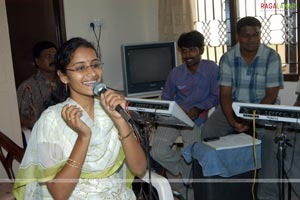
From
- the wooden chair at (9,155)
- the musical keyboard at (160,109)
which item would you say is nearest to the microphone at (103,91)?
the musical keyboard at (160,109)

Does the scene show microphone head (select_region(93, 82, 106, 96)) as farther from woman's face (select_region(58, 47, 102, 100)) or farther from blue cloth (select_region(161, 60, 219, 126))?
blue cloth (select_region(161, 60, 219, 126))

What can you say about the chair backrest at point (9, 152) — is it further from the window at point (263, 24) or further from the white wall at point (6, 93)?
the window at point (263, 24)

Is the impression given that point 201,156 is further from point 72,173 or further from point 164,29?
point 164,29

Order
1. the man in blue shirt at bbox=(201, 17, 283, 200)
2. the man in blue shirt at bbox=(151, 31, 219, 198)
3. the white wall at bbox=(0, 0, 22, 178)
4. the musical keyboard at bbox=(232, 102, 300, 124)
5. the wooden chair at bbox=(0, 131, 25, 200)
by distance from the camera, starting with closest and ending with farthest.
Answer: the musical keyboard at bbox=(232, 102, 300, 124) → the wooden chair at bbox=(0, 131, 25, 200) → the white wall at bbox=(0, 0, 22, 178) → the man in blue shirt at bbox=(201, 17, 283, 200) → the man in blue shirt at bbox=(151, 31, 219, 198)

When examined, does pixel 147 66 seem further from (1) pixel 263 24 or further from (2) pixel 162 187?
(2) pixel 162 187

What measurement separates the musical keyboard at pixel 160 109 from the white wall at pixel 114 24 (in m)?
2.14

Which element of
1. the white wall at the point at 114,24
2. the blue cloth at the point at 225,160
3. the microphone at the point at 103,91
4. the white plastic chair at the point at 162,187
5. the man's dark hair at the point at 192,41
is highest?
the white wall at the point at 114,24

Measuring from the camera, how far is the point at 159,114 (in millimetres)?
2371

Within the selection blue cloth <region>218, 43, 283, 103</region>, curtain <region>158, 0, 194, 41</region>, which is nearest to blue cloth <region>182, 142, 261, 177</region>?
blue cloth <region>218, 43, 283, 103</region>

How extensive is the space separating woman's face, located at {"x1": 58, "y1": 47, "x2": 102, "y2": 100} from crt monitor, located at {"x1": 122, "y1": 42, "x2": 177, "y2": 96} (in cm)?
278

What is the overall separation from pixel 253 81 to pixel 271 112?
1.01m

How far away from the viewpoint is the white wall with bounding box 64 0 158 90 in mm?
4328

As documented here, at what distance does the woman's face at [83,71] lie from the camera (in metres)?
1.53

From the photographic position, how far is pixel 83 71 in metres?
1.54
